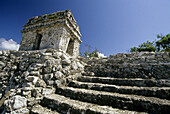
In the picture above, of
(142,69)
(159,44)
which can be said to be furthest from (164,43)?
(142,69)

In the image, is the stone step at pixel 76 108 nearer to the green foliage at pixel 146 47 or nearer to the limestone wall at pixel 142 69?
the limestone wall at pixel 142 69

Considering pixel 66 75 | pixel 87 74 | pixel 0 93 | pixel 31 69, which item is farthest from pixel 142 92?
pixel 0 93

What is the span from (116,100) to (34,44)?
6.66 metres

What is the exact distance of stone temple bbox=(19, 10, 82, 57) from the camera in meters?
5.39

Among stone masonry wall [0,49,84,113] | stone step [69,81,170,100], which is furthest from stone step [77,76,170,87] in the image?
stone masonry wall [0,49,84,113]

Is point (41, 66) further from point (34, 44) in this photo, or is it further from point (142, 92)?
point (34, 44)

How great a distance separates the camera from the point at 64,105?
1.84m

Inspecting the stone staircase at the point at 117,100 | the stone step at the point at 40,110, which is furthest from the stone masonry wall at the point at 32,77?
the stone staircase at the point at 117,100

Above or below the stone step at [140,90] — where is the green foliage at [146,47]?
above

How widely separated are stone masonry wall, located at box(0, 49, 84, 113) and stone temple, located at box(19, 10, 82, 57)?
2173 millimetres

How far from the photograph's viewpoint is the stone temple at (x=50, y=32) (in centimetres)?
539

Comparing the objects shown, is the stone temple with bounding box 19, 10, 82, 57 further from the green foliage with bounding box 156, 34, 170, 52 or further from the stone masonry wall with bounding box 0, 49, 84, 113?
the green foliage with bounding box 156, 34, 170, 52

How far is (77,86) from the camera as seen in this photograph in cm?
269

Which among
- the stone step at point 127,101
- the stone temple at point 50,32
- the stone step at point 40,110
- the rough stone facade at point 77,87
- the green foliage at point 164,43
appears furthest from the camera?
the green foliage at point 164,43
